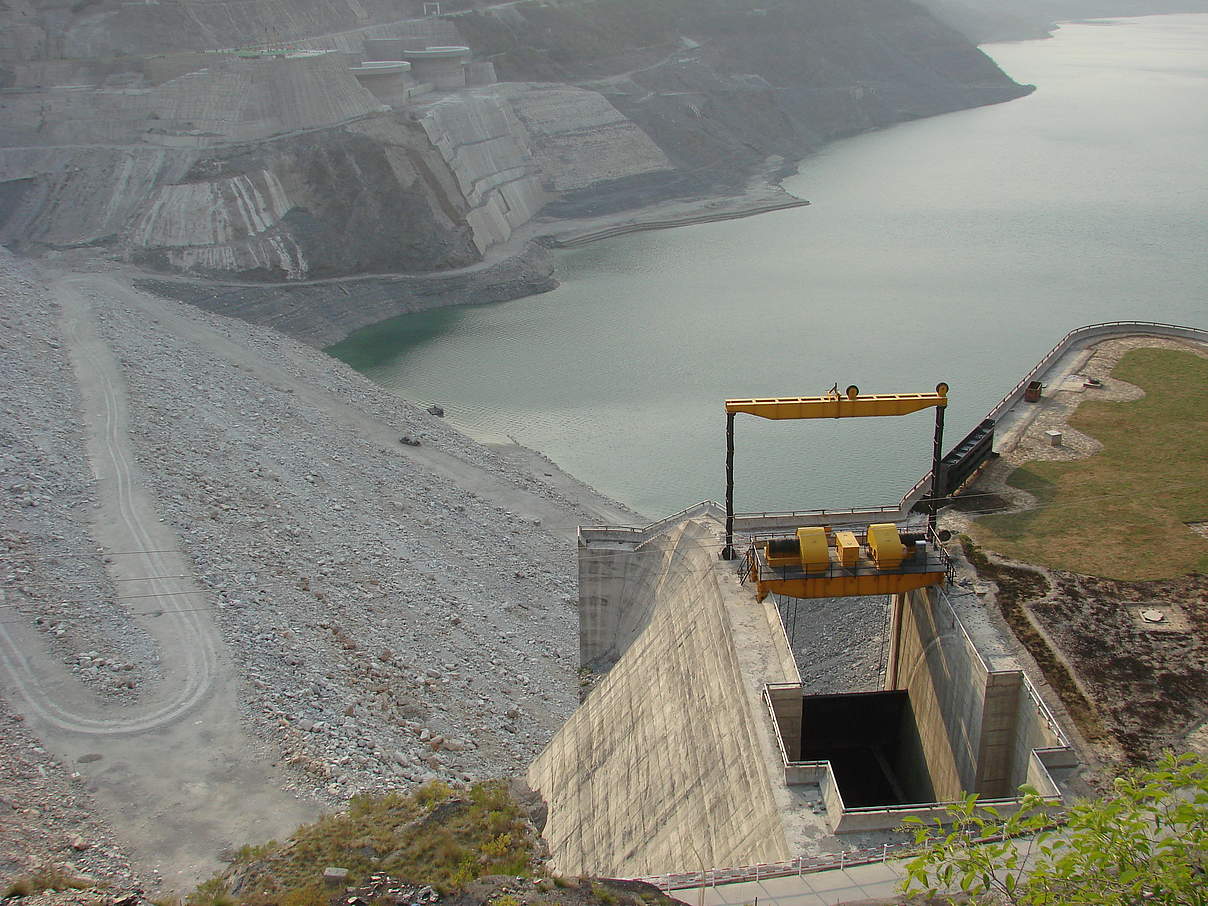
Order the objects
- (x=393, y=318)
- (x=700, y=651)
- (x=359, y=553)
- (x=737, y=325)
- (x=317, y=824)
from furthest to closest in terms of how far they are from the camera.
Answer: (x=393, y=318) < (x=737, y=325) < (x=359, y=553) < (x=700, y=651) < (x=317, y=824)

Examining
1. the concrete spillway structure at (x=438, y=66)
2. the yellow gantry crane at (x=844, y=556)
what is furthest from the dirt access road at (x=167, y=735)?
the concrete spillway structure at (x=438, y=66)

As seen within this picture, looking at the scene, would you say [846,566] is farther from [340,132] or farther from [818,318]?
[340,132]

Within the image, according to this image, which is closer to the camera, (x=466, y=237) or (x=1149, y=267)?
(x=1149, y=267)

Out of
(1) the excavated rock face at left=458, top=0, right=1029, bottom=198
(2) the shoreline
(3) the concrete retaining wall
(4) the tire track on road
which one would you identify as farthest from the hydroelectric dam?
(1) the excavated rock face at left=458, top=0, right=1029, bottom=198

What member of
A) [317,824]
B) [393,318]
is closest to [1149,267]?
[393,318]

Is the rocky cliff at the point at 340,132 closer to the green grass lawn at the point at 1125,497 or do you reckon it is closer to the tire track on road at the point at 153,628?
the tire track on road at the point at 153,628

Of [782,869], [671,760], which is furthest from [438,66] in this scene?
[782,869]

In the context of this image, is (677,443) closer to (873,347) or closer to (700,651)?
(873,347)
